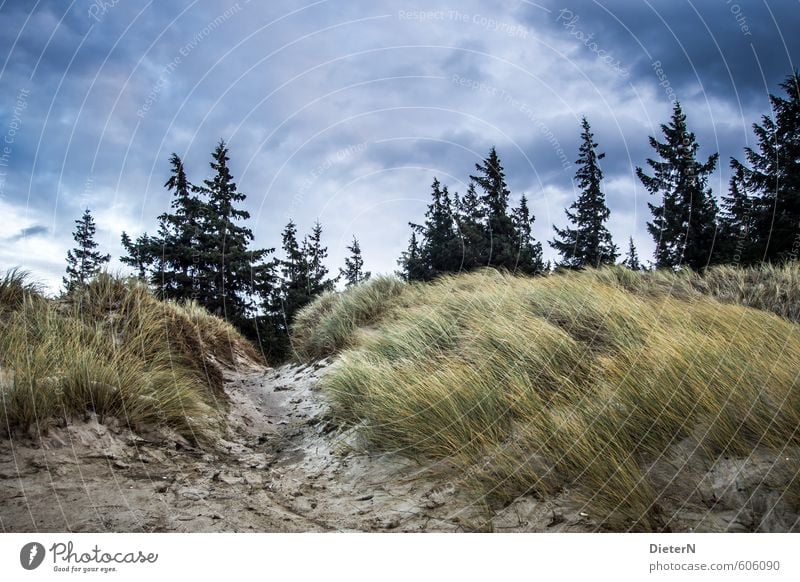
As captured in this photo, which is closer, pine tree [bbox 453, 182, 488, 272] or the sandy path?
the sandy path

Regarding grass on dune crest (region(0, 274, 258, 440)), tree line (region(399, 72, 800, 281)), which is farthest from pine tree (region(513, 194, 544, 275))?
grass on dune crest (region(0, 274, 258, 440))

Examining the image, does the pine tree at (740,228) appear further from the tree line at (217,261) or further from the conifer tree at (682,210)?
the tree line at (217,261)

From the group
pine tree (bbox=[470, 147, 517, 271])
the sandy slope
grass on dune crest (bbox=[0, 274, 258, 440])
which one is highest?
pine tree (bbox=[470, 147, 517, 271])

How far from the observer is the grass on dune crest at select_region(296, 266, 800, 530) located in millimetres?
2117

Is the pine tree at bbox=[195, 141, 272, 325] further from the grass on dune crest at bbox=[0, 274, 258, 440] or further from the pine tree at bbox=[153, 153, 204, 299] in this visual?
the grass on dune crest at bbox=[0, 274, 258, 440]

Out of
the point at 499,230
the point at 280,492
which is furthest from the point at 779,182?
the point at 280,492

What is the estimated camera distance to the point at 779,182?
1126cm

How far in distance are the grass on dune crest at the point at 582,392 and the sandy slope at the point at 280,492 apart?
0.12m

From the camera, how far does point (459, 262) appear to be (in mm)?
18891

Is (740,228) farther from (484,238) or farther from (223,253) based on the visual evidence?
(223,253)

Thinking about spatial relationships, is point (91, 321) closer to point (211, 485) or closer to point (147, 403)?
point (147, 403)

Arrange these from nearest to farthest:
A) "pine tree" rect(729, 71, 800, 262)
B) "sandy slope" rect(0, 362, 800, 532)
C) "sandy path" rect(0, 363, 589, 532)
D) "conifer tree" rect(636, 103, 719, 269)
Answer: "sandy slope" rect(0, 362, 800, 532) → "sandy path" rect(0, 363, 589, 532) → "pine tree" rect(729, 71, 800, 262) → "conifer tree" rect(636, 103, 719, 269)

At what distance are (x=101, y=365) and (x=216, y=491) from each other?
165 cm

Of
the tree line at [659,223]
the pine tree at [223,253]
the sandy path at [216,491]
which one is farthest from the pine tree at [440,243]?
the sandy path at [216,491]
